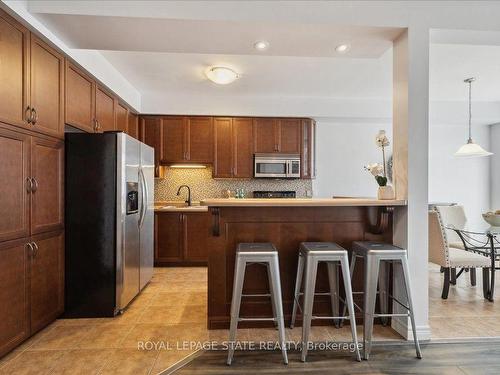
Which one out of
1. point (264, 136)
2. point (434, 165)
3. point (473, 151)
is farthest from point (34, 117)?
point (434, 165)

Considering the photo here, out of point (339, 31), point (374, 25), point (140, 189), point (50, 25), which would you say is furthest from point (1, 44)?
point (374, 25)

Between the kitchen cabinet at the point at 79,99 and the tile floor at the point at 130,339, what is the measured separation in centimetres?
177

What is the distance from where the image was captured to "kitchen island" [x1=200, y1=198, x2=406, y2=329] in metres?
2.44

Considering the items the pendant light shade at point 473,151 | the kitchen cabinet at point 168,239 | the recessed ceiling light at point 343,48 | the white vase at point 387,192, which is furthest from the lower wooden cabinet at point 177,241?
the pendant light shade at point 473,151

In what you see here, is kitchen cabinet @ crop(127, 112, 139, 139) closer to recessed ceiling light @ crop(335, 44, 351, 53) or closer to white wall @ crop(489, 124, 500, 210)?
recessed ceiling light @ crop(335, 44, 351, 53)

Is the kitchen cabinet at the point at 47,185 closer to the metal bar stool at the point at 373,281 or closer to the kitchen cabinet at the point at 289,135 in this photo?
the metal bar stool at the point at 373,281

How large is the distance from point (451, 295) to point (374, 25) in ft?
9.21

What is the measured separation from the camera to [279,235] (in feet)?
8.19

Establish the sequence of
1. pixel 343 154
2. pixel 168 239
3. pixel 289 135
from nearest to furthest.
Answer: pixel 168 239, pixel 289 135, pixel 343 154

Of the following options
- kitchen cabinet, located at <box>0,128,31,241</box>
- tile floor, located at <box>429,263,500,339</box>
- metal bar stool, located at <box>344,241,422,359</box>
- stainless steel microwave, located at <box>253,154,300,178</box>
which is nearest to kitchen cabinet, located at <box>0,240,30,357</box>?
kitchen cabinet, located at <box>0,128,31,241</box>

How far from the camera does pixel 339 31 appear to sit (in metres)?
2.37

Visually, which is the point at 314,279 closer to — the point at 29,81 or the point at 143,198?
the point at 143,198

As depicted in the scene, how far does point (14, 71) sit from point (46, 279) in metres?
1.54

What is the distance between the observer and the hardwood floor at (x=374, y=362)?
1.94 m
